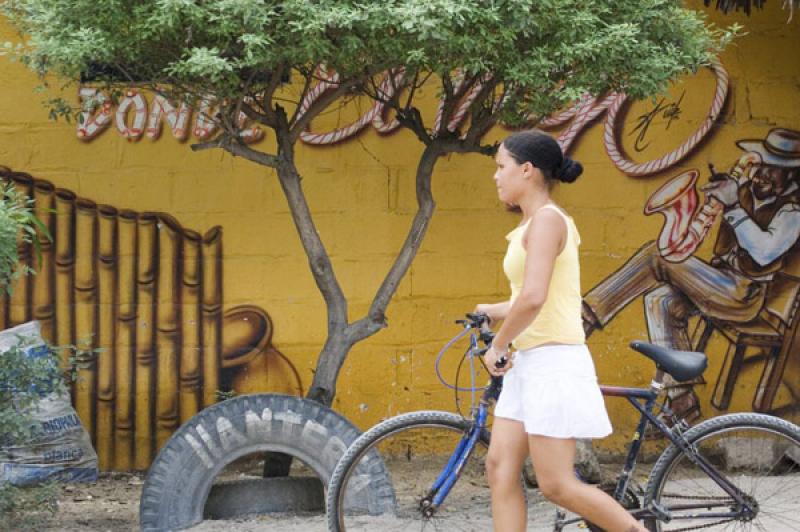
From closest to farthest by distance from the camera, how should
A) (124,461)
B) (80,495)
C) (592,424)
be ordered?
(592,424) < (80,495) < (124,461)

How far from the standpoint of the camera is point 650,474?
4980mm

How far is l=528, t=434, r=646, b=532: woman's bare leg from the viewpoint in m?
4.20

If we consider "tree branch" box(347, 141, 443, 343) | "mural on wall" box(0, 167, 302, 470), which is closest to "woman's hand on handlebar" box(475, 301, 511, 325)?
"tree branch" box(347, 141, 443, 343)

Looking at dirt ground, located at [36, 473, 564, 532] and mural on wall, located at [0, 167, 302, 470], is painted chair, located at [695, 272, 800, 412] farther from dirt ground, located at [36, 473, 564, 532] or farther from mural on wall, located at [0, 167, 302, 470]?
mural on wall, located at [0, 167, 302, 470]

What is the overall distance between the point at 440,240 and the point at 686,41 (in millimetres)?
2124

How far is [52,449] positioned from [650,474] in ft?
11.0

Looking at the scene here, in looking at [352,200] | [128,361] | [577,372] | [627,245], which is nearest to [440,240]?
[352,200]

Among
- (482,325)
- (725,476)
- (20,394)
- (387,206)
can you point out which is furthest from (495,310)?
(387,206)

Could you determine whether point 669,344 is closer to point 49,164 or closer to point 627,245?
point 627,245

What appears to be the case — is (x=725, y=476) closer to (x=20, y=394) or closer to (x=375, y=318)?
(x=375, y=318)

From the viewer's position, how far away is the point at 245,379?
717 centimetres

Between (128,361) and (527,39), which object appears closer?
(527,39)

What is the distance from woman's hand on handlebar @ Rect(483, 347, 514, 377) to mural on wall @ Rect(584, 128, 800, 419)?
123 inches

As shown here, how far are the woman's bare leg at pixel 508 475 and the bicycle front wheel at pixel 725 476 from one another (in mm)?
781
